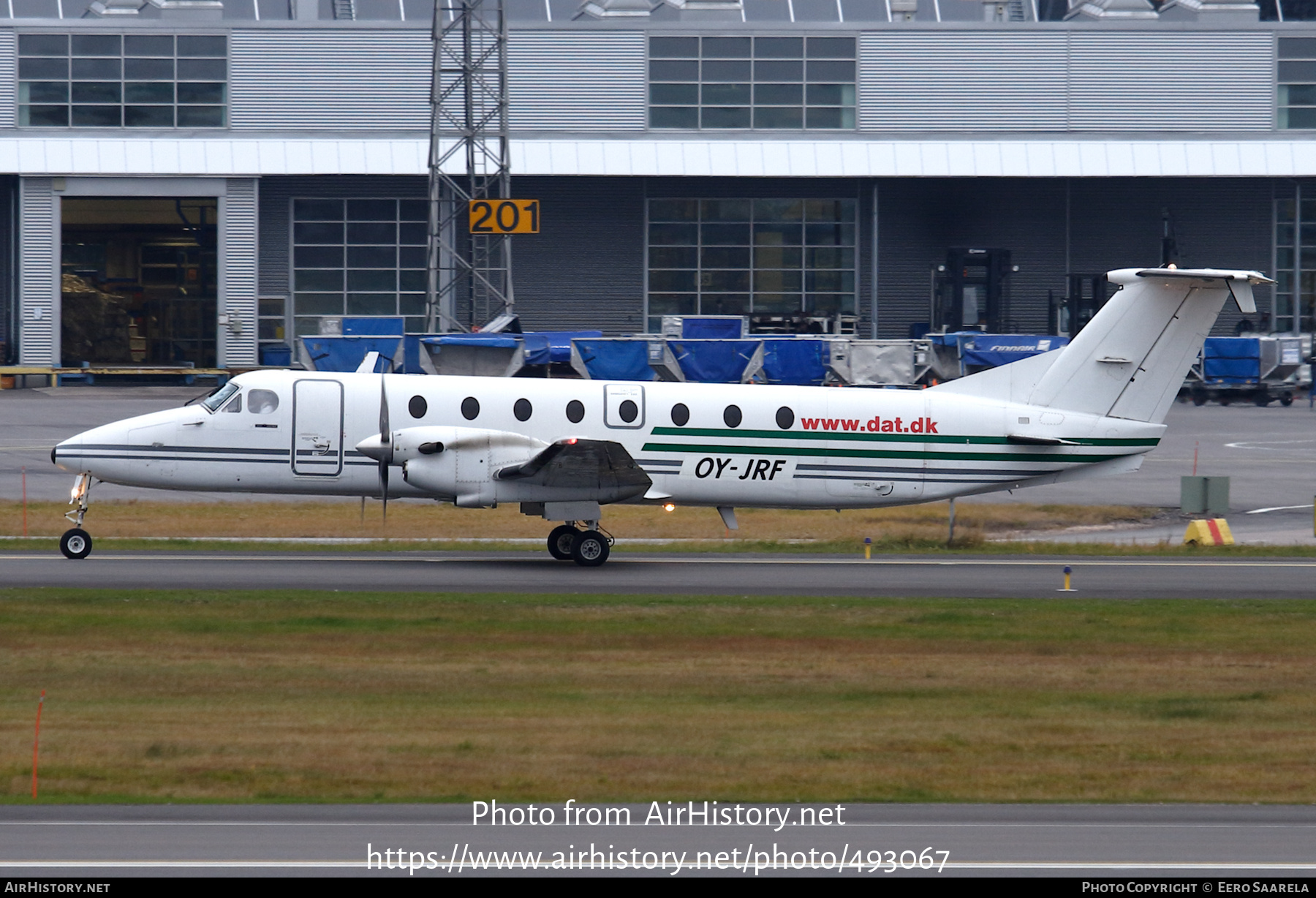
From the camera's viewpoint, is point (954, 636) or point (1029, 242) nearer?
point (954, 636)

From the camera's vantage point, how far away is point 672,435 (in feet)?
78.2

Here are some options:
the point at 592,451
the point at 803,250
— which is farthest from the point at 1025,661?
the point at 803,250

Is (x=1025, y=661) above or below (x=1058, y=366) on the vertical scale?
below

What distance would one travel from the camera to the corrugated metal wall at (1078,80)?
206 ft

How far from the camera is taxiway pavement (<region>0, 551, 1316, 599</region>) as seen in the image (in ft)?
70.6

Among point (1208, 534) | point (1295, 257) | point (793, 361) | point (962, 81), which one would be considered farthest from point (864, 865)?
point (1295, 257)

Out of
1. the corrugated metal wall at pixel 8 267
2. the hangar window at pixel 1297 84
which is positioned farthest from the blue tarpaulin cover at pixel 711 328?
the corrugated metal wall at pixel 8 267

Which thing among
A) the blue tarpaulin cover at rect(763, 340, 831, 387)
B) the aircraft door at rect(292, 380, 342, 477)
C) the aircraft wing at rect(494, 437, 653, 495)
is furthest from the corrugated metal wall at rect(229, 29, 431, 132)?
the aircraft wing at rect(494, 437, 653, 495)

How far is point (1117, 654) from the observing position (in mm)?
17703

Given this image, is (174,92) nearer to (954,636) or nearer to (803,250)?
(803,250)

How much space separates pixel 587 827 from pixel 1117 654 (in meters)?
9.53

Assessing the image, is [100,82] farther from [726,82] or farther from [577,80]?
[726,82]

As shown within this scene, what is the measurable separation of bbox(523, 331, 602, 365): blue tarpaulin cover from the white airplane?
29.8 meters

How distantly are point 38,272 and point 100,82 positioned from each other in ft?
26.4
